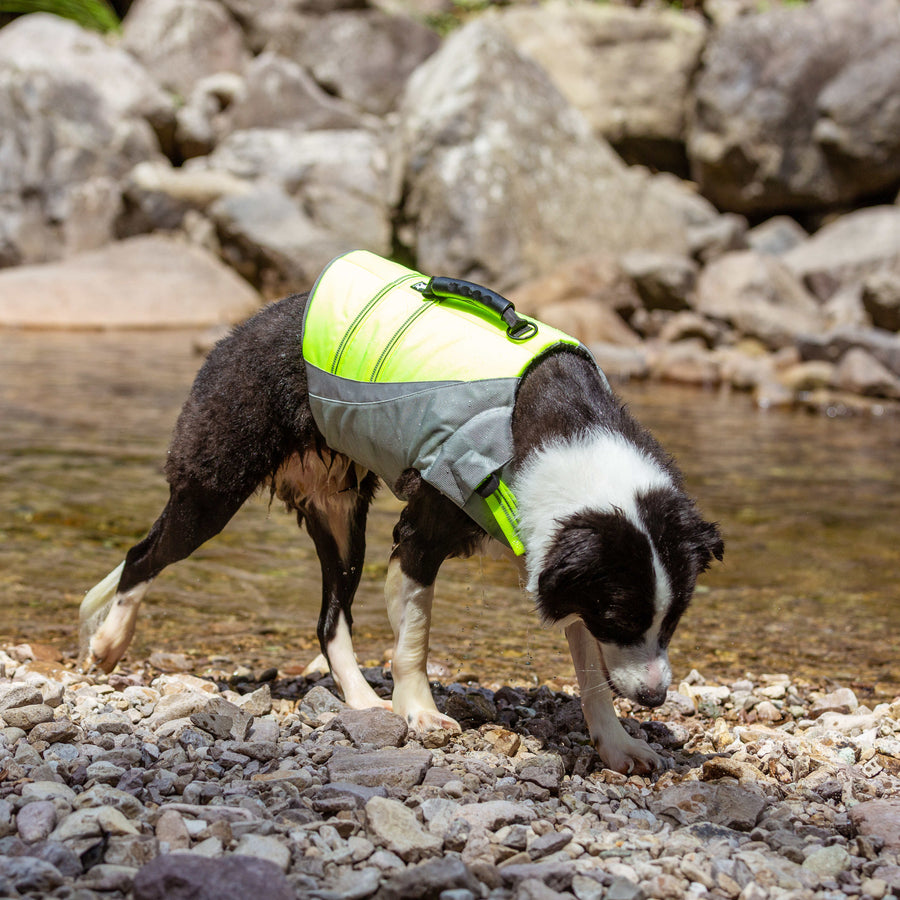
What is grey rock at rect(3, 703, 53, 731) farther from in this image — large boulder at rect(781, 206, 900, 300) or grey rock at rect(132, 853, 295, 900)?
large boulder at rect(781, 206, 900, 300)

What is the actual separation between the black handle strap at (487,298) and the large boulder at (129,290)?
48.1 ft

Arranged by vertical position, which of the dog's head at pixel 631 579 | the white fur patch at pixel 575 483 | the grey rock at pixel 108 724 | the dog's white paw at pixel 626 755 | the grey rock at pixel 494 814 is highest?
the white fur patch at pixel 575 483

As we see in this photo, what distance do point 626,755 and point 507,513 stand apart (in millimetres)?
954

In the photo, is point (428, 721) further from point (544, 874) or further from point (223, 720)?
point (544, 874)

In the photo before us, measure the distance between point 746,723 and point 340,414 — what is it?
2.02 meters

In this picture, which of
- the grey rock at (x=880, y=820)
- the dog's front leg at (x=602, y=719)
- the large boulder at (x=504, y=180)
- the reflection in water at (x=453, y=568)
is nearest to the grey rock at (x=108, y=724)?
the reflection in water at (x=453, y=568)

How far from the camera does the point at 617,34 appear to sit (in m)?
24.0

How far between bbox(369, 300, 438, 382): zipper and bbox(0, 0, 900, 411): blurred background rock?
10452 millimetres

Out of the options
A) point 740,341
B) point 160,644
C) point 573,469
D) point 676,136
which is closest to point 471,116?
point 740,341

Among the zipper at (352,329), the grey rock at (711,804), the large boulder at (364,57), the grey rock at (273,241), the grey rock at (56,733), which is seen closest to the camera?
the grey rock at (711,804)

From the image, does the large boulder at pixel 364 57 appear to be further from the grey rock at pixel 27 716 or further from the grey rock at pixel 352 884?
the grey rock at pixel 352 884

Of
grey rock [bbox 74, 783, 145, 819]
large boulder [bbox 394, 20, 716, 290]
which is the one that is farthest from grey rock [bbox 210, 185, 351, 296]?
grey rock [bbox 74, 783, 145, 819]

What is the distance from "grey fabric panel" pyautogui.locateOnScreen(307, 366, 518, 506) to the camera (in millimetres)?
3488

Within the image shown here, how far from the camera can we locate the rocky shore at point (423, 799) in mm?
2580
